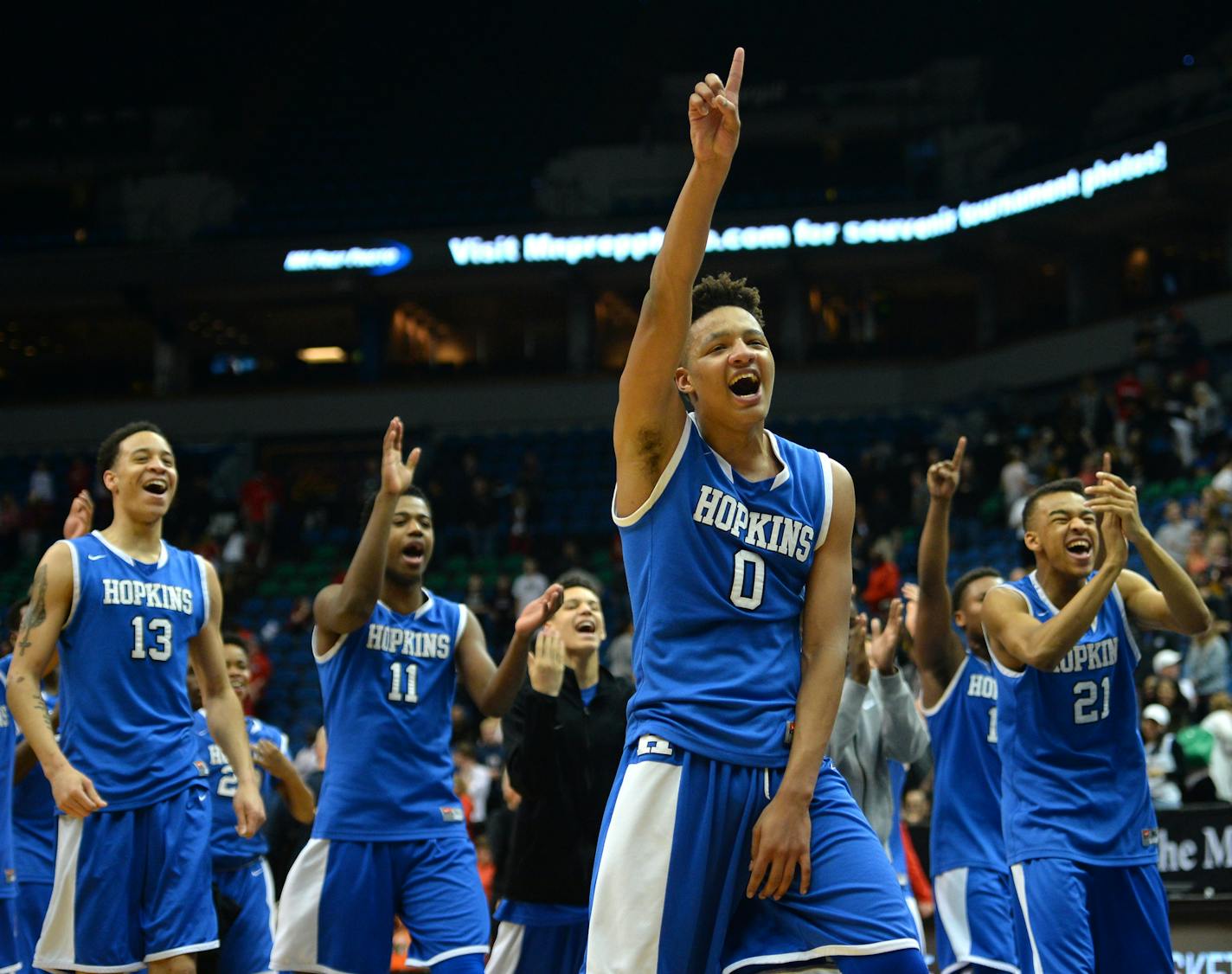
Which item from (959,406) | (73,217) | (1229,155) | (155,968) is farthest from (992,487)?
(73,217)

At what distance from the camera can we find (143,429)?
6.16 metres

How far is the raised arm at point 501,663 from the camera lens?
5664 mm

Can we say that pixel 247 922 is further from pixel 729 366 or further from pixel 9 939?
pixel 729 366

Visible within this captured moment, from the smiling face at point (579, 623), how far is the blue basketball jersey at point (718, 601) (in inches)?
108

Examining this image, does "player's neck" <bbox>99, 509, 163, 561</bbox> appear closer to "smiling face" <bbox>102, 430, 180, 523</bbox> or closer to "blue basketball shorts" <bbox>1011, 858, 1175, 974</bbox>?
"smiling face" <bbox>102, 430, 180, 523</bbox>

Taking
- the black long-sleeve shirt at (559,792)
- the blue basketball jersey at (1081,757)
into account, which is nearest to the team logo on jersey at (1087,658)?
the blue basketball jersey at (1081,757)

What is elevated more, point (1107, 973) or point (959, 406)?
point (959, 406)

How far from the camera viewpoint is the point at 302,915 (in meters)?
5.88

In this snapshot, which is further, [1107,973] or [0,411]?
[0,411]

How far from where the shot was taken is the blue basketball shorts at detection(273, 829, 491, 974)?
5824 mm

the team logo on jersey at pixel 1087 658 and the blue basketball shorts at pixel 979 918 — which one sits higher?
the team logo on jersey at pixel 1087 658

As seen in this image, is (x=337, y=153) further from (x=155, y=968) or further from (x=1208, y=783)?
(x=155, y=968)

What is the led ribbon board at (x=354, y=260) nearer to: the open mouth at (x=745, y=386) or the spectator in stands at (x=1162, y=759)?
the spectator in stands at (x=1162, y=759)

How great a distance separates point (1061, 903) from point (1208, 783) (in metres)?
6.37
